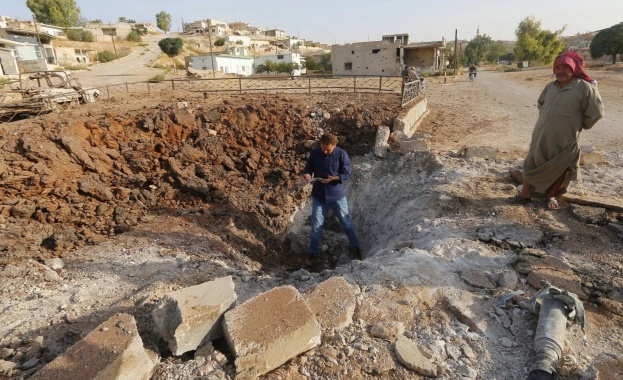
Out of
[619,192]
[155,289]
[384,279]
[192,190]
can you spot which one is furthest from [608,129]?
[155,289]

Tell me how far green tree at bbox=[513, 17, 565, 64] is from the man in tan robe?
49.5 metres

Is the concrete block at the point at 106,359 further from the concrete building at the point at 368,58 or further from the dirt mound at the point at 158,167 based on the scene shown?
the concrete building at the point at 368,58

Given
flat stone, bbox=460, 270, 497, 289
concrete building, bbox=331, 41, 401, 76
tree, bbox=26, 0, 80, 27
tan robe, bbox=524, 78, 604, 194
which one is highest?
tree, bbox=26, 0, 80, 27

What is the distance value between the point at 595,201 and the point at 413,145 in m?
3.31

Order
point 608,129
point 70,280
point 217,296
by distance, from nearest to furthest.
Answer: point 217,296 < point 70,280 < point 608,129

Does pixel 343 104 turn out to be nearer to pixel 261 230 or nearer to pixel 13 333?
pixel 261 230

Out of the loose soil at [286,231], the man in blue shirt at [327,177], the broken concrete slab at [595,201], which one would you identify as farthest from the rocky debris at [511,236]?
the man in blue shirt at [327,177]

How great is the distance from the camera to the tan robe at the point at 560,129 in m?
3.74

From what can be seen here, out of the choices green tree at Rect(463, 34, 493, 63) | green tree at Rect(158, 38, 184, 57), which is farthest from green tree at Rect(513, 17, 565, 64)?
green tree at Rect(158, 38, 184, 57)

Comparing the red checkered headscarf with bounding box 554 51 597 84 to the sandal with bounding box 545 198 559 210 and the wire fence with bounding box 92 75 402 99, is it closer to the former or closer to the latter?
the sandal with bounding box 545 198 559 210

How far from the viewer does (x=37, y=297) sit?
10.9ft

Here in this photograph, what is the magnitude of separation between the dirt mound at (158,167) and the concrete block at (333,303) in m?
2.88

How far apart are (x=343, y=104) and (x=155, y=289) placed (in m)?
7.89

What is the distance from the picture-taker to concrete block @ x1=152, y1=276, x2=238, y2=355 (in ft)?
7.93
